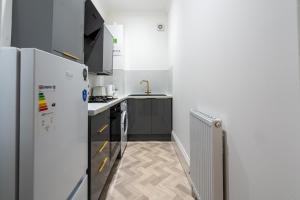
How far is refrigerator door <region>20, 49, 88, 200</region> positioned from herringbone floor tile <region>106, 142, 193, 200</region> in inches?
35.6

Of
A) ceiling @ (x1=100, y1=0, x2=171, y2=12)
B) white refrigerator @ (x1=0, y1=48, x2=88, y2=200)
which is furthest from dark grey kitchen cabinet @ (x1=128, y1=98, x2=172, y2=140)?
white refrigerator @ (x1=0, y1=48, x2=88, y2=200)

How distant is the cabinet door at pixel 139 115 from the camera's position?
3410 millimetres

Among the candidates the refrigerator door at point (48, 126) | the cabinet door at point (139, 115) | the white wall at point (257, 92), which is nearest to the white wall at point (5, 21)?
the refrigerator door at point (48, 126)

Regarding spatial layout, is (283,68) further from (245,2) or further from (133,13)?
(133,13)

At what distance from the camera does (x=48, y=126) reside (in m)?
0.69

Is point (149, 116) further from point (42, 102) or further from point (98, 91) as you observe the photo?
point (42, 102)

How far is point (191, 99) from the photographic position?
75.5 inches

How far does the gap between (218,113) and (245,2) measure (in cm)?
66

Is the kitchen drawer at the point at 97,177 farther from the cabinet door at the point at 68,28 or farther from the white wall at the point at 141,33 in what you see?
the white wall at the point at 141,33

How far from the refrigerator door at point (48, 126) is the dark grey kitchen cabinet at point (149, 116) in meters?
2.41

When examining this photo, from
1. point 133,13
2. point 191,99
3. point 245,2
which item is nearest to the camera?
point 245,2

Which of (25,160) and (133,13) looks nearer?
(25,160)

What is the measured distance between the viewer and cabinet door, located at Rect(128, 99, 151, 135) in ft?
11.2

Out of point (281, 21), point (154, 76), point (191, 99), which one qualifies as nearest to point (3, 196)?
point (281, 21)
